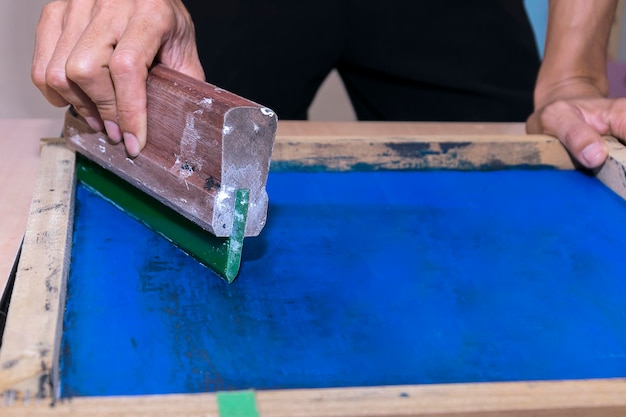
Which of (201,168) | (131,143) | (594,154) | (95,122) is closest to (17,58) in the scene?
(95,122)

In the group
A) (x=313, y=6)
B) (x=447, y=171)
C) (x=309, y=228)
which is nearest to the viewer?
(x=309, y=228)

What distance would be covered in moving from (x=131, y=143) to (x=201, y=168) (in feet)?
0.40

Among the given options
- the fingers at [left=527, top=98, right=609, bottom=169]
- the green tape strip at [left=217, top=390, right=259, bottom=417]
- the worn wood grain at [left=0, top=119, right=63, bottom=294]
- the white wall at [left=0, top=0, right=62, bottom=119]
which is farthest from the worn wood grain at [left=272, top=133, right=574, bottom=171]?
the white wall at [left=0, top=0, right=62, bottom=119]

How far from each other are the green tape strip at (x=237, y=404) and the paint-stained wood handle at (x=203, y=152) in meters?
0.23

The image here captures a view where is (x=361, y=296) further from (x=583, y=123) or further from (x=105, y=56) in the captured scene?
(x=583, y=123)

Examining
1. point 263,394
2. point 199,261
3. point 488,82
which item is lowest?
point 488,82

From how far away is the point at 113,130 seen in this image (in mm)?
878

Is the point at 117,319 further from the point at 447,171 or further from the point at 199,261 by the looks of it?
the point at 447,171

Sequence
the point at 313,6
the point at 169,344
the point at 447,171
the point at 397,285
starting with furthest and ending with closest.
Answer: the point at 313,6 < the point at 447,171 < the point at 397,285 < the point at 169,344

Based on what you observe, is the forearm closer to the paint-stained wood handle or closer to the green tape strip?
the paint-stained wood handle

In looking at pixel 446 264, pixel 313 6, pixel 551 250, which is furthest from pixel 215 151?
pixel 313 6

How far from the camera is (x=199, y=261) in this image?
0.82 metres

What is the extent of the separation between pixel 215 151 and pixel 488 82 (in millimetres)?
1015

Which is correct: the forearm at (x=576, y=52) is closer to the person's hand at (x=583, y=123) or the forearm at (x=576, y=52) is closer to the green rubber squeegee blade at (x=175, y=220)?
the person's hand at (x=583, y=123)
